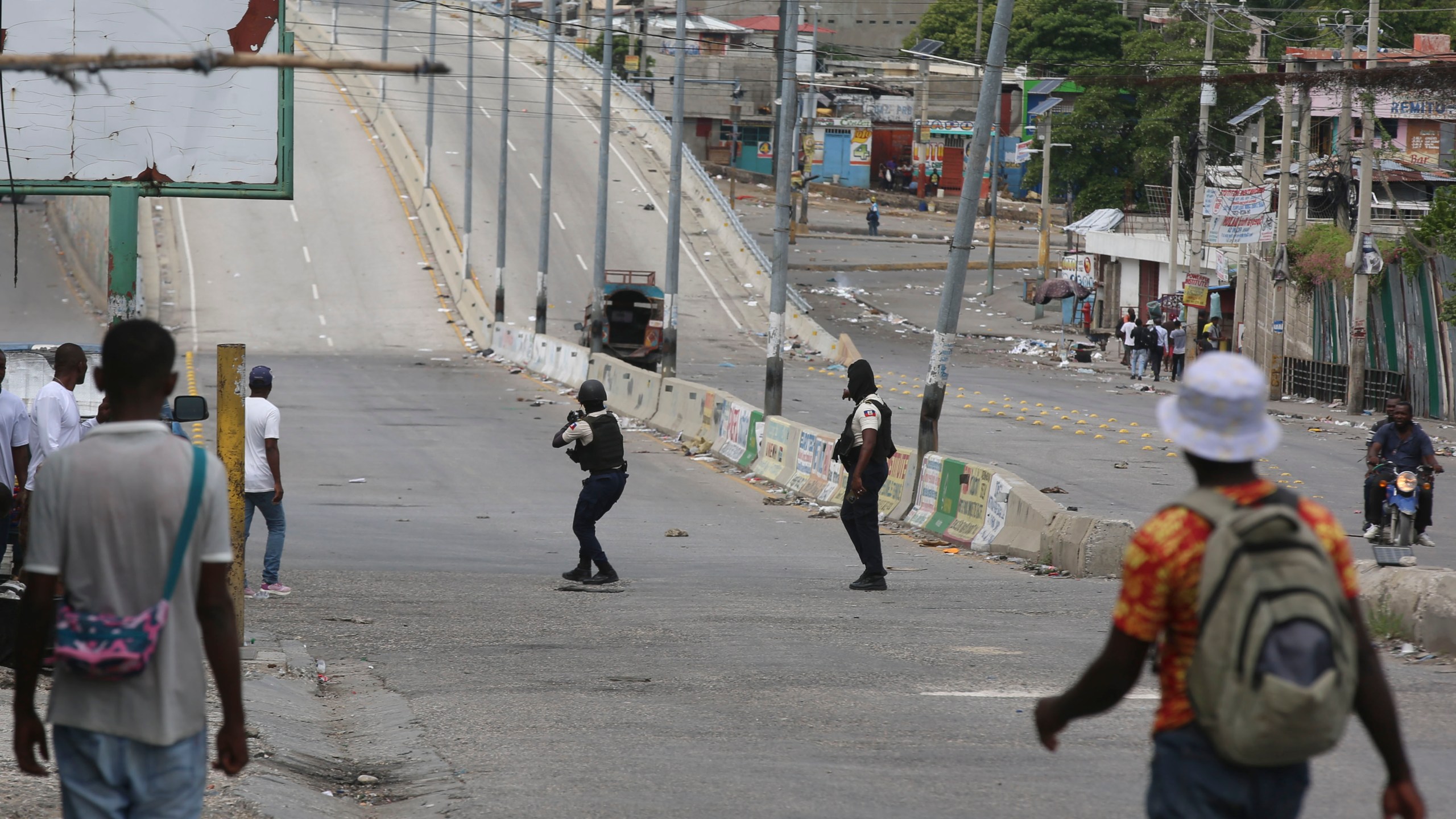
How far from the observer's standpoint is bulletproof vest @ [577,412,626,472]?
1294 centimetres

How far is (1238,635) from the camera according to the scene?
347 centimetres

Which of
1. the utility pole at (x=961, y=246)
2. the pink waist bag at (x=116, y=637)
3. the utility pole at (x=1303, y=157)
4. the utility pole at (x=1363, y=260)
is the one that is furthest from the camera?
the utility pole at (x=1303, y=157)

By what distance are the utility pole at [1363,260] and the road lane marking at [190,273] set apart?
29.3 metres

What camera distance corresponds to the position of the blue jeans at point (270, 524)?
1183cm

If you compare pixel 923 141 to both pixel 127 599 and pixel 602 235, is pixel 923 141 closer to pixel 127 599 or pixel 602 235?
pixel 602 235

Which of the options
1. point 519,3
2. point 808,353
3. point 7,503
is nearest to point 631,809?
point 7,503

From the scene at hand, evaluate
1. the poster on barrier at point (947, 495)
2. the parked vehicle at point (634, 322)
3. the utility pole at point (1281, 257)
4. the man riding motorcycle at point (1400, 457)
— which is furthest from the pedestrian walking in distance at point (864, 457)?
the parked vehicle at point (634, 322)

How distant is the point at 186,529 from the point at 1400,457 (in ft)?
45.8

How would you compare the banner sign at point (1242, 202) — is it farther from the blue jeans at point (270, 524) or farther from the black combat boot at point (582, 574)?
the blue jeans at point (270, 524)

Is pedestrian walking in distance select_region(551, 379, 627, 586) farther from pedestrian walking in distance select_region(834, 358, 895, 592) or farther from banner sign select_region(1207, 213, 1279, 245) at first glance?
banner sign select_region(1207, 213, 1279, 245)

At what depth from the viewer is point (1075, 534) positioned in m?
A: 14.4

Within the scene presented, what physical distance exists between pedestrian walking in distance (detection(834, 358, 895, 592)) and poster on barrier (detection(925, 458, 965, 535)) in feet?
15.3

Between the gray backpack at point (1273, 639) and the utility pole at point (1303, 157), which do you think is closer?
the gray backpack at point (1273, 639)

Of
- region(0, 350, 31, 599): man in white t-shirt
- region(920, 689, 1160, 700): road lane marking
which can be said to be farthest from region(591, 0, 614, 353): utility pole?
region(920, 689, 1160, 700): road lane marking
